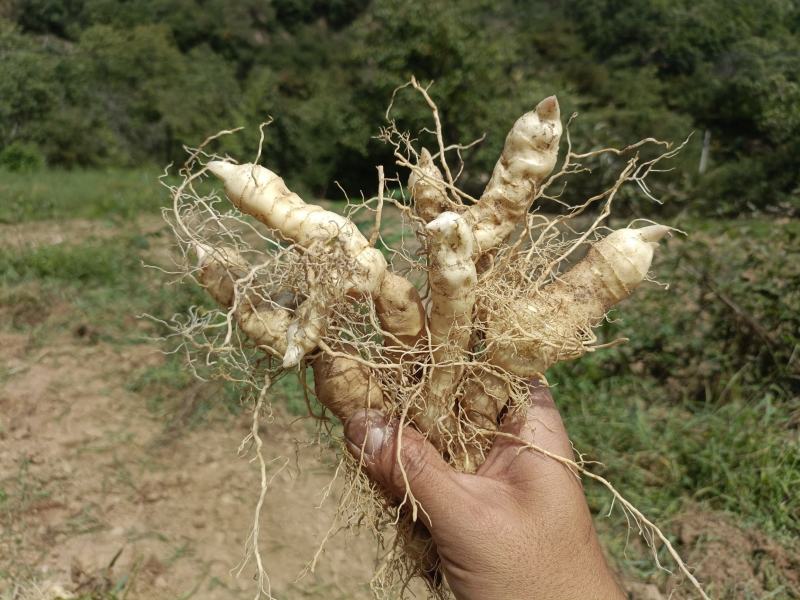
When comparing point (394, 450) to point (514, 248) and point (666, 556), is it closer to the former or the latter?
point (514, 248)

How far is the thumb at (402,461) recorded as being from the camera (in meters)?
1.42

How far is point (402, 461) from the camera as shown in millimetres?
1450

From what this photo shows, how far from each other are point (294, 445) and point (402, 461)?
0.86 m

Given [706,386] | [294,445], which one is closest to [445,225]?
[294,445]

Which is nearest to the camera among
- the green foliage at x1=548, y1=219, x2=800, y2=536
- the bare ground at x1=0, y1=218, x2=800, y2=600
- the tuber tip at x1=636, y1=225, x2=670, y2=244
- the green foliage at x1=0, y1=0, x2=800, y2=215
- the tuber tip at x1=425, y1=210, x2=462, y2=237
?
the tuber tip at x1=425, y1=210, x2=462, y2=237

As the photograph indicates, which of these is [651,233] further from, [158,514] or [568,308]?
[158,514]

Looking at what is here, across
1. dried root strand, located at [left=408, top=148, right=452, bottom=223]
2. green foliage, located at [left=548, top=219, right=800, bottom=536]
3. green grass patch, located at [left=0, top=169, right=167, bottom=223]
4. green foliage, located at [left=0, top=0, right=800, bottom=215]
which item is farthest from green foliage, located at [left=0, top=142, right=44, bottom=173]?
dried root strand, located at [left=408, top=148, right=452, bottom=223]

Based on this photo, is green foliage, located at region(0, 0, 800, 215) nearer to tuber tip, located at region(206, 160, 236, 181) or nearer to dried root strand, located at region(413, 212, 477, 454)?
dried root strand, located at region(413, 212, 477, 454)

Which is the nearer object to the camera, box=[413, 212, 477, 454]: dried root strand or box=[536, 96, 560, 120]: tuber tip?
box=[413, 212, 477, 454]: dried root strand

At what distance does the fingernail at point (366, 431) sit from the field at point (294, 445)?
436 millimetres

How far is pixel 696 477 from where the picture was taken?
9.98 ft

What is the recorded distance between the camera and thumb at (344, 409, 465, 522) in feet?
4.65

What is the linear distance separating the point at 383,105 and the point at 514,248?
54.7ft

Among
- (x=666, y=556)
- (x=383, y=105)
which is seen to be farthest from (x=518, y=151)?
(x=383, y=105)
